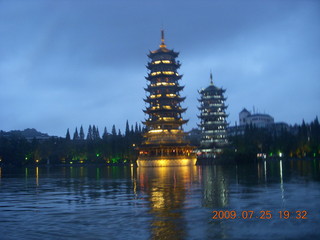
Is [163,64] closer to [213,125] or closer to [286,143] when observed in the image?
[213,125]

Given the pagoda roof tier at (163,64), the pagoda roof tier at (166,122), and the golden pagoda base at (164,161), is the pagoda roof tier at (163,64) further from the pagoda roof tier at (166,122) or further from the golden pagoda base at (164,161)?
the golden pagoda base at (164,161)

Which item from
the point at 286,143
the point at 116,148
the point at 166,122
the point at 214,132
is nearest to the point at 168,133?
the point at 166,122

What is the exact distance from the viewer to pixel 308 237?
1070 cm

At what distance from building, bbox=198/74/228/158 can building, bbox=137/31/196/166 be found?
116 ft

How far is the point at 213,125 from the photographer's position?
11775cm

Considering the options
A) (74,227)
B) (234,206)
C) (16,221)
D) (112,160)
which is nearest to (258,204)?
(234,206)

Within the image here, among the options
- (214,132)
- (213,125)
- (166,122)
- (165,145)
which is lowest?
(165,145)

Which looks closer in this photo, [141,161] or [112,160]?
[141,161]

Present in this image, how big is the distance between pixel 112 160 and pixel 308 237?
372ft

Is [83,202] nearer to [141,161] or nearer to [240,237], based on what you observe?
[240,237]

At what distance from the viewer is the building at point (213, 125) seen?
11688cm
